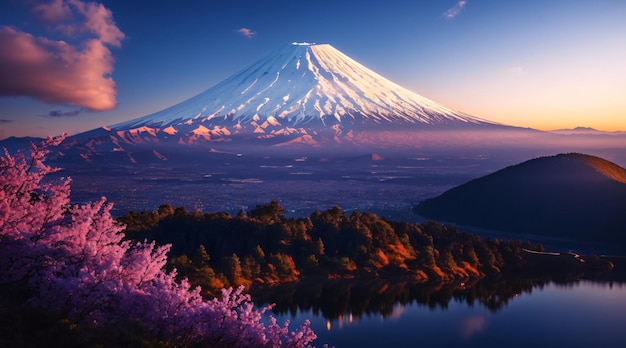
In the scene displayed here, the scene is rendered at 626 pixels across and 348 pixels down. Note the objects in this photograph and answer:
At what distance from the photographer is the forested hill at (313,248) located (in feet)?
142

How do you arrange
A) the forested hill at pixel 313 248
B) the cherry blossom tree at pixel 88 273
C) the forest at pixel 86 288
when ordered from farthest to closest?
the forested hill at pixel 313 248 < the cherry blossom tree at pixel 88 273 < the forest at pixel 86 288

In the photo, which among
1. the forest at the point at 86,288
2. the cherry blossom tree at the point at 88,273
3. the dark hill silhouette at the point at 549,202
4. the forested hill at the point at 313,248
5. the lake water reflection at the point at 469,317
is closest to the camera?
the forest at the point at 86,288

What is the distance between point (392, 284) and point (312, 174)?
138 m

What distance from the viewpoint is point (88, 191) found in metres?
118

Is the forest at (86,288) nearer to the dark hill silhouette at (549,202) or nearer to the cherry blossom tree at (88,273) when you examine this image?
the cherry blossom tree at (88,273)

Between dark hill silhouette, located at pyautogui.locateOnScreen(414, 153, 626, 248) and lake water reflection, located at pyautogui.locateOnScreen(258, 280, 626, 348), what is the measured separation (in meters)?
34.9

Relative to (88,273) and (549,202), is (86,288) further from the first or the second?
(549,202)

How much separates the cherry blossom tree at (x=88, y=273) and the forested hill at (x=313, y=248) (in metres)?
25.8

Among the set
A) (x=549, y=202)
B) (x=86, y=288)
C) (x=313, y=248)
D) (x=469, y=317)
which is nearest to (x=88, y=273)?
(x=86, y=288)

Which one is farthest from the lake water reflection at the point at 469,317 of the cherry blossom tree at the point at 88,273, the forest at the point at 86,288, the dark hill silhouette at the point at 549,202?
the dark hill silhouette at the point at 549,202

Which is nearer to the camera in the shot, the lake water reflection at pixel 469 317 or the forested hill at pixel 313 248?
the lake water reflection at pixel 469 317

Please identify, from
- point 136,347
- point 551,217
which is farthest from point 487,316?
point 551,217

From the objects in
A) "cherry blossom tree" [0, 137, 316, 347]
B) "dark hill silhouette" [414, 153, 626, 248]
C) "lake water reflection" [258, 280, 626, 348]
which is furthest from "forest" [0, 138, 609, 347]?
"dark hill silhouette" [414, 153, 626, 248]

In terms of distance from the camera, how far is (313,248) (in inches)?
1855
